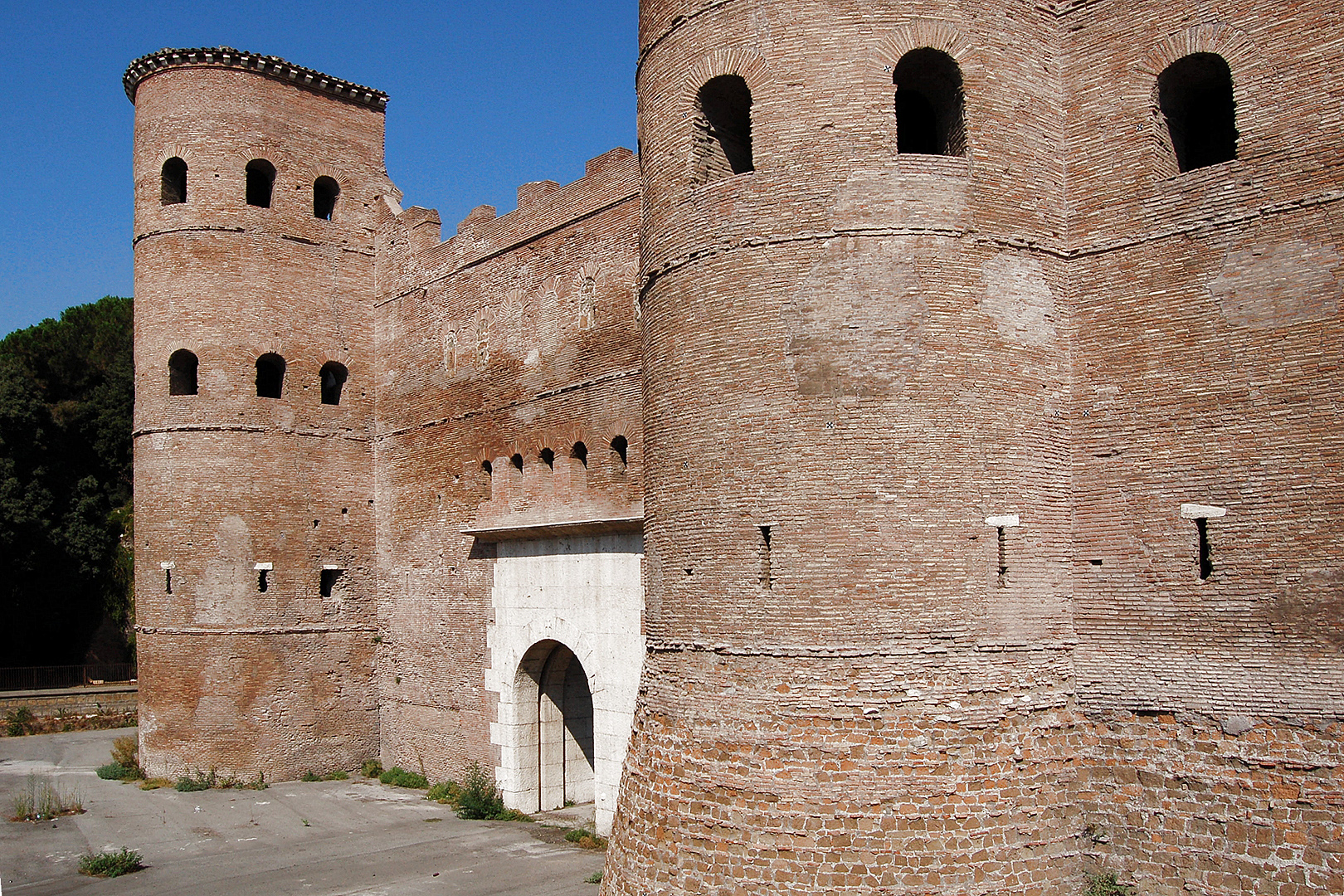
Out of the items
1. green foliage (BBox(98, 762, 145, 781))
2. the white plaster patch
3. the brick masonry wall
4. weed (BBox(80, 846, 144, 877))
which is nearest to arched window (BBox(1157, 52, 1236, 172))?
the white plaster patch

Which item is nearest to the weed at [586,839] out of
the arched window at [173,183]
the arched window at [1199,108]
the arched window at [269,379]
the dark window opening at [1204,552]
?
the dark window opening at [1204,552]

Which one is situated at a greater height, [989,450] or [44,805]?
[989,450]

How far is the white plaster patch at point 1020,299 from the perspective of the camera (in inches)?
327

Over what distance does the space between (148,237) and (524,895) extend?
11.9 meters

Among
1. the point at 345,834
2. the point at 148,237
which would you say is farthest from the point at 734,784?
the point at 148,237

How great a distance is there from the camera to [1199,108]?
918 centimetres

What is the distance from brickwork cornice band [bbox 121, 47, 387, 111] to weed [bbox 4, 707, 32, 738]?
484 inches

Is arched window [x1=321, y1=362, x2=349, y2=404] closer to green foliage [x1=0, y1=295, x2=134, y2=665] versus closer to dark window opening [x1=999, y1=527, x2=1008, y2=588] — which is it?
green foliage [x1=0, y1=295, x2=134, y2=665]

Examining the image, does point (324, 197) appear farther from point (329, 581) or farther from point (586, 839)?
point (586, 839)

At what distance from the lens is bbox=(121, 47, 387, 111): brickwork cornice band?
16.8 meters

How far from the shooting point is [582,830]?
12328 millimetres

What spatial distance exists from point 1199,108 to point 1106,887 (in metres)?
6.17

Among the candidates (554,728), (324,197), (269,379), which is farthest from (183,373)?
(554,728)

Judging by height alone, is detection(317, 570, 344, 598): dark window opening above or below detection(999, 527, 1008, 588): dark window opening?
below
